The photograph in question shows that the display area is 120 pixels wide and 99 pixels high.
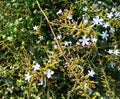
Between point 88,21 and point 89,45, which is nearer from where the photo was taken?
point 89,45

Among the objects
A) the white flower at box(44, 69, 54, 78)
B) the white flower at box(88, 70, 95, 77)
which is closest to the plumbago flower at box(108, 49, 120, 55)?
the white flower at box(88, 70, 95, 77)

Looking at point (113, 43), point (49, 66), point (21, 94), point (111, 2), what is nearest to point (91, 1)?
point (111, 2)

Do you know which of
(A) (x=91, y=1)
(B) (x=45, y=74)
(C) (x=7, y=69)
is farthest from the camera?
(A) (x=91, y=1)

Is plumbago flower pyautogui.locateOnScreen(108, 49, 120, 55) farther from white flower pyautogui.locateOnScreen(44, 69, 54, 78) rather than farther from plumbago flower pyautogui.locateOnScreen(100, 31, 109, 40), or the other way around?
white flower pyautogui.locateOnScreen(44, 69, 54, 78)

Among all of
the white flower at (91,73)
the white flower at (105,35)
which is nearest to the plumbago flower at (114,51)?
the white flower at (105,35)

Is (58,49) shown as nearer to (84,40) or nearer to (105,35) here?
(84,40)

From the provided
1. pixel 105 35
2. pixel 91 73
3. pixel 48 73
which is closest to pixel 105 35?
pixel 105 35

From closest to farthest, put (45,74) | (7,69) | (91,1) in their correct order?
(45,74) → (7,69) → (91,1)

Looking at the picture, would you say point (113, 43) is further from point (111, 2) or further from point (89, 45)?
point (111, 2)
